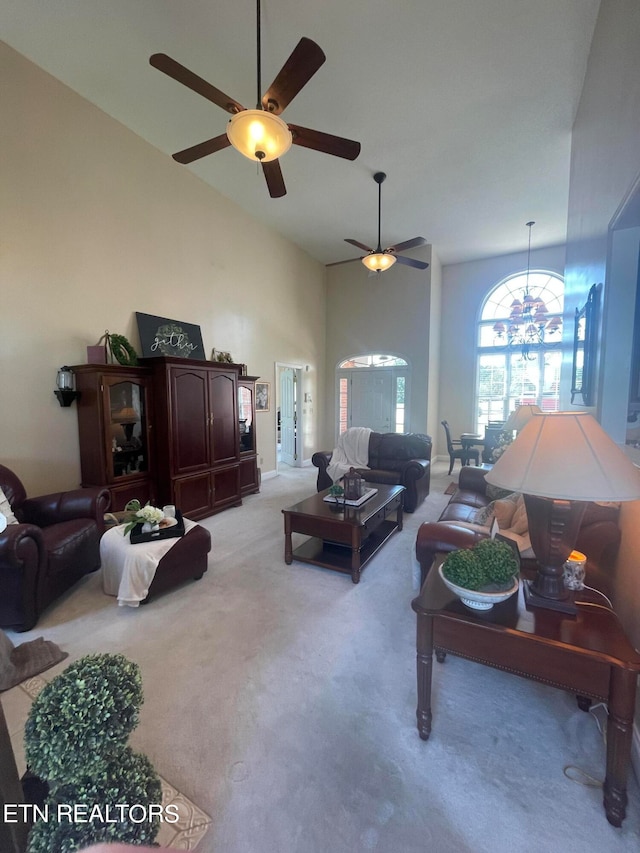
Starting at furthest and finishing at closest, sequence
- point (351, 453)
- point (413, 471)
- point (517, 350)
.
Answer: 1. point (517, 350)
2. point (351, 453)
3. point (413, 471)

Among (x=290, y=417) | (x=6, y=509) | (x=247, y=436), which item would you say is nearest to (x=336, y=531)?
(x=6, y=509)

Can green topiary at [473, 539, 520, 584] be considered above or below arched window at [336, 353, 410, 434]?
below

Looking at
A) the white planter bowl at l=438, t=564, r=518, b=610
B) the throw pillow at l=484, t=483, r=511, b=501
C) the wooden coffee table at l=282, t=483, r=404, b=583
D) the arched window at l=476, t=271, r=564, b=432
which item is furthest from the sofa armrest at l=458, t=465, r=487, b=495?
the arched window at l=476, t=271, r=564, b=432

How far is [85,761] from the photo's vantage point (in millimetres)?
752

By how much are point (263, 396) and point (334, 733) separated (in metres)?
5.10

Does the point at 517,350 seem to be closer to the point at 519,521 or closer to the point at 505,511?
the point at 505,511

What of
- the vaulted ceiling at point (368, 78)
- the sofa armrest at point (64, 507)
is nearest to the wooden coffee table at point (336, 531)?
the sofa armrest at point (64, 507)

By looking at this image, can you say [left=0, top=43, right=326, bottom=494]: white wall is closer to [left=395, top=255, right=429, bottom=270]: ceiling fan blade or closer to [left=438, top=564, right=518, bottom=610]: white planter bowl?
[left=395, top=255, right=429, bottom=270]: ceiling fan blade

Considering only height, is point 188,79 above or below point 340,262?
below

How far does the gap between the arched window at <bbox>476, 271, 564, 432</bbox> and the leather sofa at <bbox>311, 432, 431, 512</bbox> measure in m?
3.43

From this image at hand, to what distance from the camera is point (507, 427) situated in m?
3.95

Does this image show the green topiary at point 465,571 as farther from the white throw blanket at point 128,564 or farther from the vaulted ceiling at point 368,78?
the vaulted ceiling at point 368,78

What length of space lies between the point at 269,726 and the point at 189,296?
4674 millimetres

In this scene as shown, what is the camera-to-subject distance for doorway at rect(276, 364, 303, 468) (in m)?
7.32
